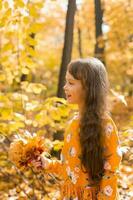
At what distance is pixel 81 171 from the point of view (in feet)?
8.78

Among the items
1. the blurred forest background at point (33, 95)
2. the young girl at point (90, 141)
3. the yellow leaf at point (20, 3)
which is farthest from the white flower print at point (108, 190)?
the yellow leaf at point (20, 3)

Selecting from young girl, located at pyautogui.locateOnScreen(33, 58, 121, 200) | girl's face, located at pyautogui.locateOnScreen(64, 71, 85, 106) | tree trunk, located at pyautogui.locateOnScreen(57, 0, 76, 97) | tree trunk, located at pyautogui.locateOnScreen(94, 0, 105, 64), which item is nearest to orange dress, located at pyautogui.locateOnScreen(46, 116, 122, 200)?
young girl, located at pyautogui.locateOnScreen(33, 58, 121, 200)

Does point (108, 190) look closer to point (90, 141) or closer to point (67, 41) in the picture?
point (90, 141)

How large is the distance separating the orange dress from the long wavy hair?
0.04 meters

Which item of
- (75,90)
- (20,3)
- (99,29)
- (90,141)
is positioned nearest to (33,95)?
(99,29)

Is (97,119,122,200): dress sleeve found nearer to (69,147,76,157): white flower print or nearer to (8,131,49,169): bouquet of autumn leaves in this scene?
(69,147,76,157): white flower print

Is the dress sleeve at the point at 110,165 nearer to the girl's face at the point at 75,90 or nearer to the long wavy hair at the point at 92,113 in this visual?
the long wavy hair at the point at 92,113

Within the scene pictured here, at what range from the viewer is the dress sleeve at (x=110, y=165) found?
101 inches

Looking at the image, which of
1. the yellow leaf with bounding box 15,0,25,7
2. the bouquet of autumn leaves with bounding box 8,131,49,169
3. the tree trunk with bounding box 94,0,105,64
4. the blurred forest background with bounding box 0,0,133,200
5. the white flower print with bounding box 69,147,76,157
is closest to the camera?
the white flower print with bounding box 69,147,76,157

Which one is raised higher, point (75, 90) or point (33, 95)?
point (75, 90)

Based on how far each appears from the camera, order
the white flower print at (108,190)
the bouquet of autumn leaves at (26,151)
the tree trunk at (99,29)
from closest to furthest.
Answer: the white flower print at (108,190)
the bouquet of autumn leaves at (26,151)
the tree trunk at (99,29)

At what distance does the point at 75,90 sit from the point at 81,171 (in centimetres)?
49

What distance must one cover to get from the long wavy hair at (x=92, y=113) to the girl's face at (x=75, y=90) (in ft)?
0.08

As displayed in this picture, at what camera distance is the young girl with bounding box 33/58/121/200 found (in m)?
2.59
